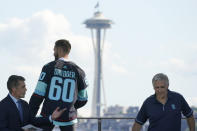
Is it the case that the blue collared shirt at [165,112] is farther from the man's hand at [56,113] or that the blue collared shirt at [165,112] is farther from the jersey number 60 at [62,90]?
the man's hand at [56,113]

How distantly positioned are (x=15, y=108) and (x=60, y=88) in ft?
1.84

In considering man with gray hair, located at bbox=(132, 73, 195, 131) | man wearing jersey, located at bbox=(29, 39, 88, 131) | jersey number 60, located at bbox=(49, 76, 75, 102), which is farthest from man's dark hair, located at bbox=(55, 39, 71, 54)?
man with gray hair, located at bbox=(132, 73, 195, 131)

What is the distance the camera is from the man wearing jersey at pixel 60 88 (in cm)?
754

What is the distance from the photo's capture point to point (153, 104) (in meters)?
7.63

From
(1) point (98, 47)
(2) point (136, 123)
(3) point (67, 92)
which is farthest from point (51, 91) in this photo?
(1) point (98, 47)

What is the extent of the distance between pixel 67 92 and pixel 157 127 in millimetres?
1034

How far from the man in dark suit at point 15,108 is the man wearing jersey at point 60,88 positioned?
0.20m

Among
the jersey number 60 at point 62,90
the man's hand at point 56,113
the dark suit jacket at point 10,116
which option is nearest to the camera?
the dark suit jacket at point 10,116

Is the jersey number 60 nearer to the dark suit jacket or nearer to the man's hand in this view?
the man's hand

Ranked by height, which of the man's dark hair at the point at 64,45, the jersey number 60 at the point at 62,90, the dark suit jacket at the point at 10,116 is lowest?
the dark suit jacket at the point at 10,116

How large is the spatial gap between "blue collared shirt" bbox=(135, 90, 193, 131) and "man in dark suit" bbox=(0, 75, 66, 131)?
1213 millimetres

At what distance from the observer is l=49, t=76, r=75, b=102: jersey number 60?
7.54 m

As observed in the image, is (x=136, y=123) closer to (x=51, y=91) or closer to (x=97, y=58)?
(x=51, y=91)

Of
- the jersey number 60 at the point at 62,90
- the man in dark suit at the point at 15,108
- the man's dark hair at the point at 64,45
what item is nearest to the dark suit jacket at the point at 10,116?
the man in dark suit at the point at 15,108
